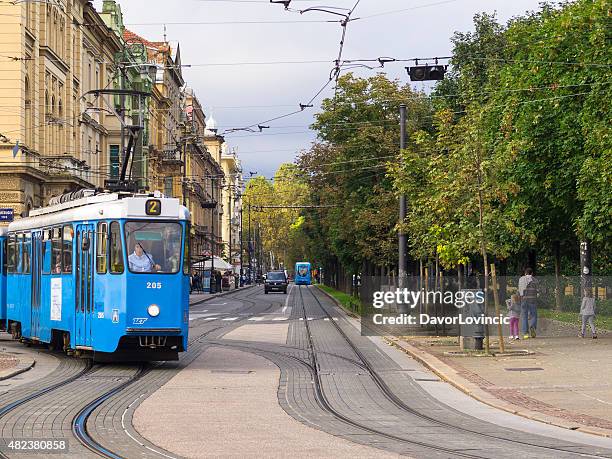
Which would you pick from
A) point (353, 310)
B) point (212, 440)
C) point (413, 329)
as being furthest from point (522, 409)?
point (353, 310)

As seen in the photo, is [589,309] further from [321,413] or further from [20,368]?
[321,413]

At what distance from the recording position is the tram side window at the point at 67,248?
23797mm

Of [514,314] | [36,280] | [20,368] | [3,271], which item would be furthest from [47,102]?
[20,368]

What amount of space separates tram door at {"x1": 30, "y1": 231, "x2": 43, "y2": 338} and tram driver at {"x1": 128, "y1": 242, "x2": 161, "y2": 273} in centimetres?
511

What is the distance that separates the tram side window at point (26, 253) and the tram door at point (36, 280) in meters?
0.51

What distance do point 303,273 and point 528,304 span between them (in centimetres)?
11585

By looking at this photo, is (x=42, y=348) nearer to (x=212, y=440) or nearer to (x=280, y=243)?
(x=212, y=440)

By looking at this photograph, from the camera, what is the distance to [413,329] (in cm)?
3572

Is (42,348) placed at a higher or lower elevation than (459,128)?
lower

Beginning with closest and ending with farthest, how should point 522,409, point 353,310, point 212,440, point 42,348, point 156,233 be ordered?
point 212,440 < point 522,409 < point 156,233 < point 42,348 < point 353,310

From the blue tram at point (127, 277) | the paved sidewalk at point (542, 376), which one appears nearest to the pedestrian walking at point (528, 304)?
the paved sidewalk at point (542, 376)

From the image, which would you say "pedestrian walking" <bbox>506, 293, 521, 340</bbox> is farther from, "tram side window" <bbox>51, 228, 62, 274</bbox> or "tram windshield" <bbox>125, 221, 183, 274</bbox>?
"tram side window" <bbox>51, 228, 62, 274</bbox>

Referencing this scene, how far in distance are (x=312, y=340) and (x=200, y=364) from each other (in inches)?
359

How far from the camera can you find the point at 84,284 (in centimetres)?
2286
